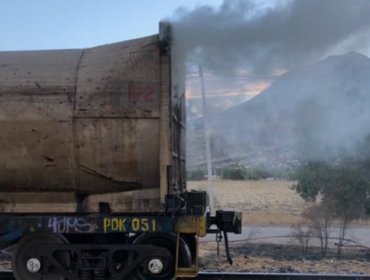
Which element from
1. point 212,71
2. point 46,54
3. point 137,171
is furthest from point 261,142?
point 46,54

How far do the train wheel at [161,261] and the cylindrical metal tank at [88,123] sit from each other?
0.69 metres

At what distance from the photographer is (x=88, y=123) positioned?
656cm

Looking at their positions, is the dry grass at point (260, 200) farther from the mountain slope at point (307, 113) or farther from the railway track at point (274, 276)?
the railway track at point (274, 276)

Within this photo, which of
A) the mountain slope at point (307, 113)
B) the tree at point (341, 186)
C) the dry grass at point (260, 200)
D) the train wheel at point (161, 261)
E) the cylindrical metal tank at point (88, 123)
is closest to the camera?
the cylindrical metal tank at point (88, 123)

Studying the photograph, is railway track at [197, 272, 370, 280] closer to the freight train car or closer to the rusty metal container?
the freight train car

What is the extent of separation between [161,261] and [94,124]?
184cm

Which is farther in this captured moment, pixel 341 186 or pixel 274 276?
pixel 341 186

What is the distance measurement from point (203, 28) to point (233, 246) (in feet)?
20.4

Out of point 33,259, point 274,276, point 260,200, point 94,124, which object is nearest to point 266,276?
point 274,276

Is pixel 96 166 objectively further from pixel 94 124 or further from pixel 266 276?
pixel 266 276

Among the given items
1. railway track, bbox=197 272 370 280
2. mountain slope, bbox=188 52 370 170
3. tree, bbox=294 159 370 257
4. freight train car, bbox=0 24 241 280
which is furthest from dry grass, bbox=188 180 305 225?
freight train car, bbox=0 24 241 280

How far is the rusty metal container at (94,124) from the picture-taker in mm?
6559

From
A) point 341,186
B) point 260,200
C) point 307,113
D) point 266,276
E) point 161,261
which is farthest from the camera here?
point 260,200

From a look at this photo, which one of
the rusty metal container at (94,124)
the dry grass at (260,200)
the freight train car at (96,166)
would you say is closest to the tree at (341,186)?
the dry grass at (260,200)
